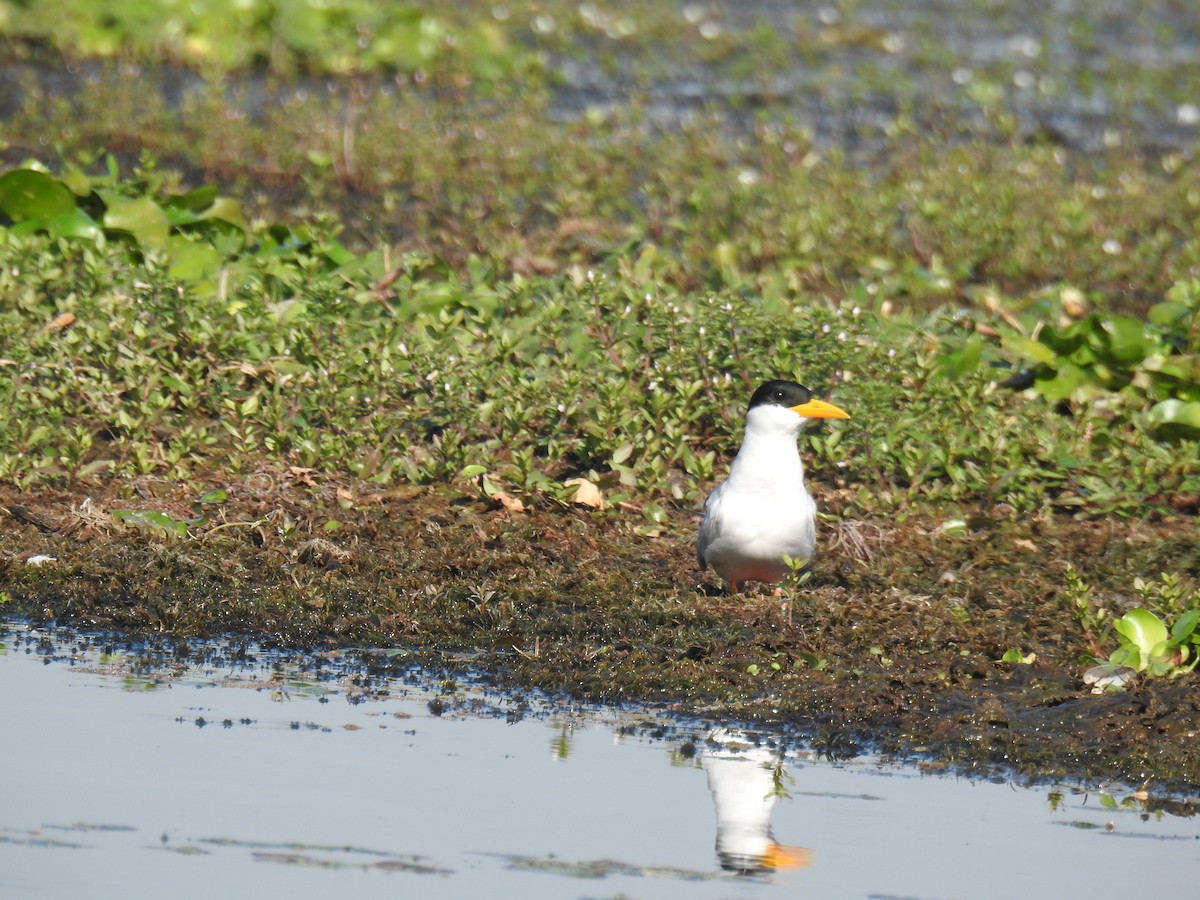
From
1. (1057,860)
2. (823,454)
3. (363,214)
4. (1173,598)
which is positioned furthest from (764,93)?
(1057,860)

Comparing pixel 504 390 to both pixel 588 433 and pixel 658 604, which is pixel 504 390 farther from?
pixel 658 604

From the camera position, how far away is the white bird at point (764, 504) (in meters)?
6.70

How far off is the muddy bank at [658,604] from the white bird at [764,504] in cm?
15

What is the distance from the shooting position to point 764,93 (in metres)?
16.4

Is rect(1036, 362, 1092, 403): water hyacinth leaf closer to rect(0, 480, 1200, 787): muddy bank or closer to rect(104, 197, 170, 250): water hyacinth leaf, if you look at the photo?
rect(0, 480, 1200, 787): muddy bank

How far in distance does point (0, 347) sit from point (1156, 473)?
16.3 feet

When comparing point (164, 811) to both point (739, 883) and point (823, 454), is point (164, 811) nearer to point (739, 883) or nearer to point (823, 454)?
point (739, 883)

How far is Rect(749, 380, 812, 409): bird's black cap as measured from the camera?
7102 mm

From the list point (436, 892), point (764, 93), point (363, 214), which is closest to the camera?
point (436, 892)

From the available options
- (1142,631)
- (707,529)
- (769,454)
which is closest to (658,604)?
(707,529)

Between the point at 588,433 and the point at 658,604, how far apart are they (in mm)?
1516

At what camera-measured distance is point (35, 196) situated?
32.3 feet

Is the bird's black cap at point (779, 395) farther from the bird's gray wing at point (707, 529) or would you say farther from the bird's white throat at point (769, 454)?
the bird's gray wing at point (707, 529)

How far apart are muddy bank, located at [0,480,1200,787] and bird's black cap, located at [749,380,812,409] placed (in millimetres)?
651
